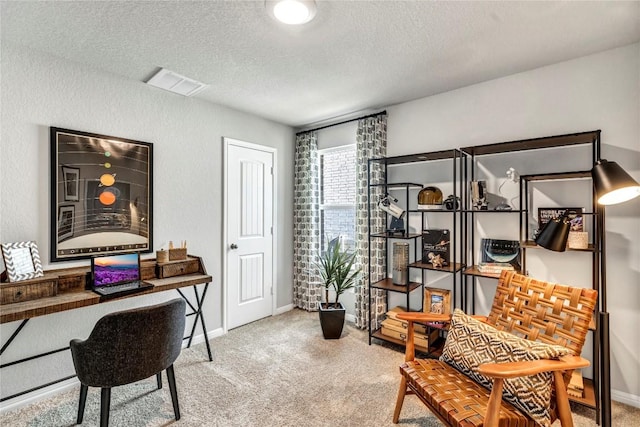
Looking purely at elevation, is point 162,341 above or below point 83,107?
below

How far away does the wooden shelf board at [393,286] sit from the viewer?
3033 millimetres

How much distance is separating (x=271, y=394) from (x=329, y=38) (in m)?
2.56

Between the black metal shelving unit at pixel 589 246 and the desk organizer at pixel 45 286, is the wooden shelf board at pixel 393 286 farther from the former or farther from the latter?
the desk organizer at pixel 45 286

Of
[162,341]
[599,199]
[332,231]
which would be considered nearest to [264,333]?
[332,231]

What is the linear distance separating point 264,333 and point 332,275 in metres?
0.99

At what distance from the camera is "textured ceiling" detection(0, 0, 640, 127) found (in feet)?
6.07

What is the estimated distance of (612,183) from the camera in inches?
67.3

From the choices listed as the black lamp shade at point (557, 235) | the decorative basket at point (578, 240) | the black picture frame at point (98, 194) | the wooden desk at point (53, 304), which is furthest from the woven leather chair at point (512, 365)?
the black picture frame at point (98, 194)

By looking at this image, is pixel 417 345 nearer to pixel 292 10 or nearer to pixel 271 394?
pixel 271 394

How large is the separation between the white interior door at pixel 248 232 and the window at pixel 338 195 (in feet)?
2.26

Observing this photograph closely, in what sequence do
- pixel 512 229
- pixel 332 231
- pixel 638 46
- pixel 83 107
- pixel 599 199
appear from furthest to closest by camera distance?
pixel 332 231 < pixel 512 229 < pixel 83 107 < pixel 638 46 < pixel 599 199

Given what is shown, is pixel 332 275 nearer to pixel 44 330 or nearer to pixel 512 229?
pixel 512 229

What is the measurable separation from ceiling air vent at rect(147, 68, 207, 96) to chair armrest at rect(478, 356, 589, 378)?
117 inches

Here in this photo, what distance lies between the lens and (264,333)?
349cm
